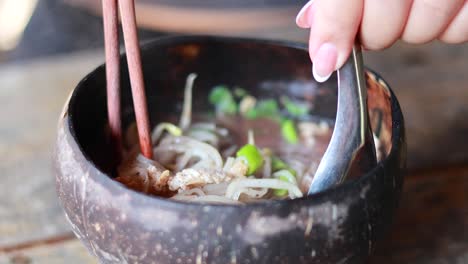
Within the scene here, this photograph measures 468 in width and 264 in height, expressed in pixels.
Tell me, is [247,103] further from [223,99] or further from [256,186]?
[256,186]

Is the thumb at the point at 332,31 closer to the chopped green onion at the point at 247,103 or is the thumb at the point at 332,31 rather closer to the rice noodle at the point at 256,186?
the rice noodle at the point at 256,186

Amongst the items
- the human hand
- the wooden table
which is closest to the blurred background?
the wooden table

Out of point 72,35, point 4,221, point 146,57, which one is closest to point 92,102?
point 146,57

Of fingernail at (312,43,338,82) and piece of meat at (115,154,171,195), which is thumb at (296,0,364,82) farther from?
piece of meat at (115,154,171,195)

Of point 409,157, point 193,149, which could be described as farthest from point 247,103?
point 409,157

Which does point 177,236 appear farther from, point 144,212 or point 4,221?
point 4,221

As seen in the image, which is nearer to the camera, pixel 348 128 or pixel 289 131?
pixel 348 128
